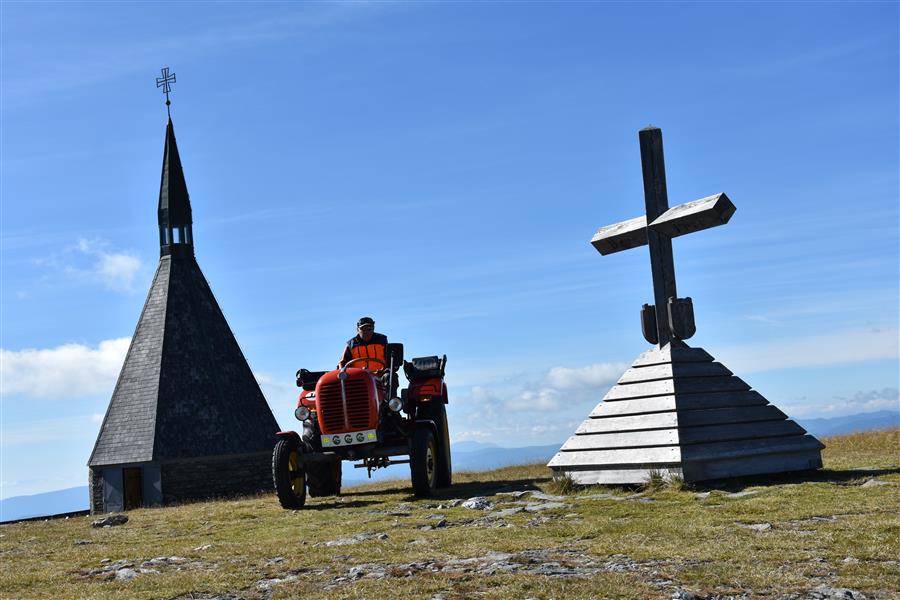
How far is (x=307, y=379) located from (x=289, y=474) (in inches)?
71.1

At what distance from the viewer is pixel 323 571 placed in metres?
8.12

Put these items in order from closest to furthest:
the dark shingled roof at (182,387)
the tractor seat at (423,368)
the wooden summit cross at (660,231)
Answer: the wooden summit cross at (660,231) < the tractor seat at (423,368) < the dark shingled roof at (182,387)

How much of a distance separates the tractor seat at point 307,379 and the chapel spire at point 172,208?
17860mm

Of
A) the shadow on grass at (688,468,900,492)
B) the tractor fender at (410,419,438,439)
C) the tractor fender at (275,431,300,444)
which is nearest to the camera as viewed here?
the shadow on grass at (688,468,900,492)

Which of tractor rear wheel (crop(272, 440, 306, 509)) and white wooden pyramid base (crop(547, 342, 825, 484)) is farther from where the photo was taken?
tractor rear wheel (crop(272, 440, 306, 509))

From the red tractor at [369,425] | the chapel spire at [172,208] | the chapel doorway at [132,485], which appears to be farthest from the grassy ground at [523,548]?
the chapel spire at [172,208]

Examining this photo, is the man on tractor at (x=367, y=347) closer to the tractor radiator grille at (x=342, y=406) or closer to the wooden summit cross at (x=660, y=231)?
the tractor radiator grille at (x=342, y=406)

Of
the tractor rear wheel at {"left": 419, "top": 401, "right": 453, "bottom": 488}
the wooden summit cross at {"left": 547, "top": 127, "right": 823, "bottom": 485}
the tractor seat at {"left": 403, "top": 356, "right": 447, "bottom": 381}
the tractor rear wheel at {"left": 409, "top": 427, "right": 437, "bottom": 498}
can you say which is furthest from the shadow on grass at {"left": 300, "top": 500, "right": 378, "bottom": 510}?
the wooden summit cross at {"left": 547, "top": 127, "right": 823, "bottom": 485}

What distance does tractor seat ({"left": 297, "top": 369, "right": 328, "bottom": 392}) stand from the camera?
15445 mm

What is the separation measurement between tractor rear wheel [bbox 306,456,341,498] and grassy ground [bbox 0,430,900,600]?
83.5 inches

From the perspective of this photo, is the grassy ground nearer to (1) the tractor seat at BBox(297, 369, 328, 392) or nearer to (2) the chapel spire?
(1) the tractor seat at BBox(297, 369, 328, 392)

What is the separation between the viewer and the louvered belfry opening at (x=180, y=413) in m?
28.1

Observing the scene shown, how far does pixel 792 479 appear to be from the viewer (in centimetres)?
1270

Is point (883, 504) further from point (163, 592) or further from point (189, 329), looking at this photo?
point (189, 329)
